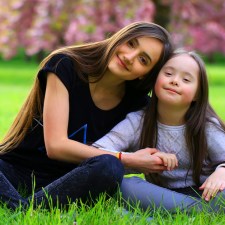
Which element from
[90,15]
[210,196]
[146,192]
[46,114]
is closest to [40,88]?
[46,114]

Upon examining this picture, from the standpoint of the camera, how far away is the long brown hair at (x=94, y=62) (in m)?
3.20

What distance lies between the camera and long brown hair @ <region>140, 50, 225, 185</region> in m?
3.29

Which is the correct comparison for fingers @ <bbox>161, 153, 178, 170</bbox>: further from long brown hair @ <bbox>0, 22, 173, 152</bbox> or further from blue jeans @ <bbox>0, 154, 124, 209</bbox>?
long brown hair @ <bbox>0, 22, 173, 152</bbox>

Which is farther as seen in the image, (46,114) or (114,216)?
(46,114)

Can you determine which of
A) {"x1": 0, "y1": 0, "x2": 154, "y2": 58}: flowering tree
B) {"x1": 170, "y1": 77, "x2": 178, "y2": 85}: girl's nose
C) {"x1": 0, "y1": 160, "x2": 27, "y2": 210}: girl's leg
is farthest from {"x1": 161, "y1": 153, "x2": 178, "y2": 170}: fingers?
{"x1": 0, "y1": 0, "x2": 154, "y2": 58}: flowering tree

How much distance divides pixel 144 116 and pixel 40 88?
560 millimetres

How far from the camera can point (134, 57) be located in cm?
317

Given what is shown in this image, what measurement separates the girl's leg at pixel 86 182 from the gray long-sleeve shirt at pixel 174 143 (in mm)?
319

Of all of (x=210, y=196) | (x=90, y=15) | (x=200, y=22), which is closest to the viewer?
(x=210, y=196)

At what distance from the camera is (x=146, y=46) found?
126 inches

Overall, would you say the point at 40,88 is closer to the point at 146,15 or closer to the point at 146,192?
the point at 146,192

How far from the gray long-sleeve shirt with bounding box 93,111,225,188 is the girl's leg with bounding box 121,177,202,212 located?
0.81ft

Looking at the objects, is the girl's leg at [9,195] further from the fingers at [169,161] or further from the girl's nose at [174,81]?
the girl's nose at [174,81]

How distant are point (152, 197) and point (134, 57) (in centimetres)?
69
